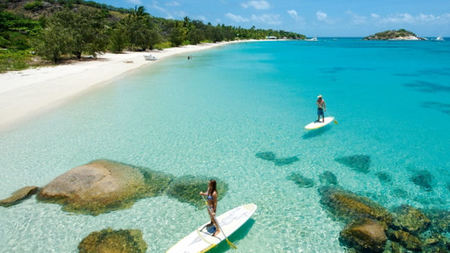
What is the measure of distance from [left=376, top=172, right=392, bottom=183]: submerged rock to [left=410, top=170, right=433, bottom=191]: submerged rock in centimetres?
107

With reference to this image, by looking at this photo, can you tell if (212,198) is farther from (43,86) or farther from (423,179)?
(43,86)

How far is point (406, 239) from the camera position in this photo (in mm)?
9195

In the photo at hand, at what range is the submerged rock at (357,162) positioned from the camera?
14.3 meters

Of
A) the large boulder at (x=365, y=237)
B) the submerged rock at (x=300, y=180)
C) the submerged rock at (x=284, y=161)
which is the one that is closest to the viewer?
the large boulder at (x=365, y=237)

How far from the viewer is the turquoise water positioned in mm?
9820

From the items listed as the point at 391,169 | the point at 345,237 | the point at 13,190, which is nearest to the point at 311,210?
the point at 345,237

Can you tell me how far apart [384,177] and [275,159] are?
546cm

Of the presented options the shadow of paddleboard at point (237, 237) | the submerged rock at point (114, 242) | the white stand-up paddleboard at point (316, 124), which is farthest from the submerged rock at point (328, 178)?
the submerged rock at point (114, 242)

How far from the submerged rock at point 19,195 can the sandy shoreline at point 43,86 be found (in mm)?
10196

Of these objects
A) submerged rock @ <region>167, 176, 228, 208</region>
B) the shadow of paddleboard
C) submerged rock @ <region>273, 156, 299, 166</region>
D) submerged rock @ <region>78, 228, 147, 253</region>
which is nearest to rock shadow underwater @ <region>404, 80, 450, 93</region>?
submerged rock @ <region>273, 156, 299, 166</region>

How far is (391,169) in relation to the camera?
1423 cm

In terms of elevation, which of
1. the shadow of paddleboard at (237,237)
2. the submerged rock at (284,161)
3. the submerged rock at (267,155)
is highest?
the submerged rock at (267,155)

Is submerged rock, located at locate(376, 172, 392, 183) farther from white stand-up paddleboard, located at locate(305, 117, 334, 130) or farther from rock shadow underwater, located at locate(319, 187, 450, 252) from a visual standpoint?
white stand-up paddleboard, located at locate(305, 117, 334, 130)

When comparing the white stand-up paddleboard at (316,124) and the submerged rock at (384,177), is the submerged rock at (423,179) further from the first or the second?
the white stand-up paddleboard at (316,124)
